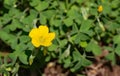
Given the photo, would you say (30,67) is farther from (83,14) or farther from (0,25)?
(83,14)

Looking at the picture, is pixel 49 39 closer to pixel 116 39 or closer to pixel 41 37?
pixel 41 37

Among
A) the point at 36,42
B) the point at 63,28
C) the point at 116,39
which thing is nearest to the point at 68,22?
the point at 63,28

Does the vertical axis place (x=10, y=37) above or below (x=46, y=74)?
above

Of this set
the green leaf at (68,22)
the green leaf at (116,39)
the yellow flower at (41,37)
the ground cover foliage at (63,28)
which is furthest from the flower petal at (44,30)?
the green leaf at (116,39)

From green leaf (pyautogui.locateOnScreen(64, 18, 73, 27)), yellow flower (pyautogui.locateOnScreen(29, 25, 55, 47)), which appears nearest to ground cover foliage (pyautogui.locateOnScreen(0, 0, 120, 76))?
green leaf (pyautogui.locateOnScreen(64, 18, 73, 27))

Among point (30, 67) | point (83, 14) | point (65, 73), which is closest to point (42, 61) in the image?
point (30, 67)

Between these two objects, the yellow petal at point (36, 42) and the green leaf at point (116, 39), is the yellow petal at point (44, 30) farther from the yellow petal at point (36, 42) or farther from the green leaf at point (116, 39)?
the green leaf at point (116, 39)

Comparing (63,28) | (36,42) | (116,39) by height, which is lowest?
(116,39)

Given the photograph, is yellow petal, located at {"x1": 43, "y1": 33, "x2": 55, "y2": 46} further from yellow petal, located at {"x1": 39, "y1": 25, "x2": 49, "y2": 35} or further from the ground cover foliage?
the ground cover foliage
